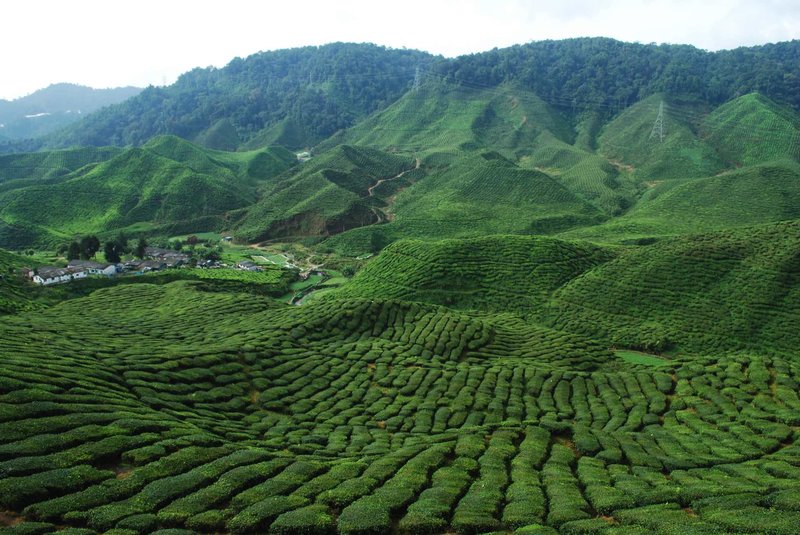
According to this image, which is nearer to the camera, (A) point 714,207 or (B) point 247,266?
(B) point 247,266

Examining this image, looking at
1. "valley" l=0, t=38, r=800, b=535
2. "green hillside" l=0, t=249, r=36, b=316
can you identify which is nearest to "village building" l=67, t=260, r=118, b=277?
"valley" l=0, t=38, r=800, b=535

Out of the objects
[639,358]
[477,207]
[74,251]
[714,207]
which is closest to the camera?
[639,358]

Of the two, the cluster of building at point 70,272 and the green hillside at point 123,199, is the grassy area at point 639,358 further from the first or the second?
the green hillside at point 123,199

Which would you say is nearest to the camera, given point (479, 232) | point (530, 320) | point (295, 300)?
point (530, 320)

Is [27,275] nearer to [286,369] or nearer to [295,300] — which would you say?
[295,300]

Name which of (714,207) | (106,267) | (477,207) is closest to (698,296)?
(714,207)

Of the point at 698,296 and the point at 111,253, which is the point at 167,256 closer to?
the point at 111,253

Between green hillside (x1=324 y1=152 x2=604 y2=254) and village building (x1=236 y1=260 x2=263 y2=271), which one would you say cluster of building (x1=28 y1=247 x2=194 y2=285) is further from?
green hillside (x1=324 y1=152 x2=604 y2=254)

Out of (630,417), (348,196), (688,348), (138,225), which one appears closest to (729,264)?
(688,348)
